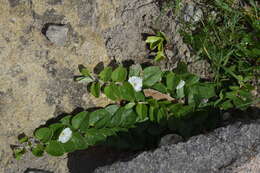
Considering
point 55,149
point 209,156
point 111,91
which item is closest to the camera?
point 209,156

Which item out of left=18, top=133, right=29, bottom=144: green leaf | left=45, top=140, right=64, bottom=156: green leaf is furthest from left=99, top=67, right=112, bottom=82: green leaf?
left=18, top=133, right=29, bottom=144: green leaf

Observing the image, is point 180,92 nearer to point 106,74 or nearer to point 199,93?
point 199,93

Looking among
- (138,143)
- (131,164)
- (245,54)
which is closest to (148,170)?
(131,164)

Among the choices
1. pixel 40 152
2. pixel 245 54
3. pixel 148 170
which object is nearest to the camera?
pixel 148 170

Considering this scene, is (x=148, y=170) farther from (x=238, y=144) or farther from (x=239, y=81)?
(x=239, y=81)

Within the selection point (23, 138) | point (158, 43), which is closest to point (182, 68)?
point (158, 43)

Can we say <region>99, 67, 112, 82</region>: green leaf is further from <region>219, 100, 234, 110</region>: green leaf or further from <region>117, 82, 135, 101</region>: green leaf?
<region>219, 100, 234, 110</region>: green leaf

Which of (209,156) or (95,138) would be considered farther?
(95,138)
